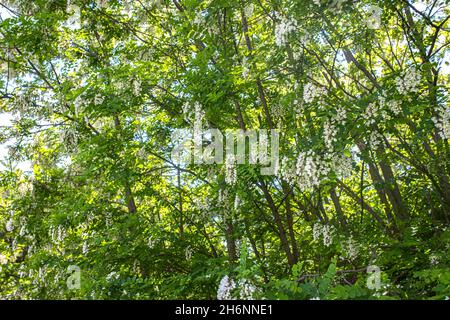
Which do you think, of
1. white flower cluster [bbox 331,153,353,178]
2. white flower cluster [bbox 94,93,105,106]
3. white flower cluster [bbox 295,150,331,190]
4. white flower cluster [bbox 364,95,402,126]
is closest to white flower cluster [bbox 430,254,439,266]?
white flower cluster [bbox 331,153,353,178]

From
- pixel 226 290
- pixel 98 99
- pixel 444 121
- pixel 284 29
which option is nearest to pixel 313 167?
pixel 444 121

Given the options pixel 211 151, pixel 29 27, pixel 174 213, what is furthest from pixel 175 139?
pixel 29 27

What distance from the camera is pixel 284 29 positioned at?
4770mm

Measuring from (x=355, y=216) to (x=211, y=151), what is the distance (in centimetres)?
236

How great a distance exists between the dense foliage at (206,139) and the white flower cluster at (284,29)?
0.02m

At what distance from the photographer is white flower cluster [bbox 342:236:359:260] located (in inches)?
202

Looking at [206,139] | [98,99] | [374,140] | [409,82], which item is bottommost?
[374,140]

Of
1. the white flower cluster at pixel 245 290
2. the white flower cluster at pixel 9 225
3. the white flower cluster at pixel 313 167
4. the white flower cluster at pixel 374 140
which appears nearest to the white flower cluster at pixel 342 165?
the white flower cluster at pixel 313 167

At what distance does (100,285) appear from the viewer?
4.45m

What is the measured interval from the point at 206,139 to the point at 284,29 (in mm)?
2024

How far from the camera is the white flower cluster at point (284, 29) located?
4754 mm

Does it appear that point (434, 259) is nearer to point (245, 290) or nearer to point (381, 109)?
point (381, 109)

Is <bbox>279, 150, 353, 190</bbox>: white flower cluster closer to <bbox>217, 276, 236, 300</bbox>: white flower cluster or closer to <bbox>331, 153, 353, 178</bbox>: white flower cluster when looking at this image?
<bbox>331, 153, 353, 178</bbox>: white flower cluster
